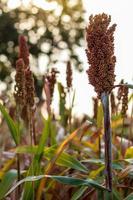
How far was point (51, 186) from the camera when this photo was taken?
2.30 metres

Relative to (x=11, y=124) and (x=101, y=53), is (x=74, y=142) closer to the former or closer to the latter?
(x=11, y=124)

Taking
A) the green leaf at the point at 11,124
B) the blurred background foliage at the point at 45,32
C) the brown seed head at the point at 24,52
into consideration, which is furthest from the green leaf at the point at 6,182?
the blurred background foliage at the point at 45,32

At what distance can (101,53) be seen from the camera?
1.47 metres

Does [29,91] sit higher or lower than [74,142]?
higher

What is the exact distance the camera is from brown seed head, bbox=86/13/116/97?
147cm

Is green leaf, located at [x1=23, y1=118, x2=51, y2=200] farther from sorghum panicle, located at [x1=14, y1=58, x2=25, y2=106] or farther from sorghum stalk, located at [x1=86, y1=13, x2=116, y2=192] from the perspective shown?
sorghum stalk, located at [x1=86, y1=13, x2=116, y2=192]

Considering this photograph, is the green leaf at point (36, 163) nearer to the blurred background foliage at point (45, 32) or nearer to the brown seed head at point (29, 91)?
the brown seed head at point (29, 91)

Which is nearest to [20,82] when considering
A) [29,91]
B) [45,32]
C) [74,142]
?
[29,91]

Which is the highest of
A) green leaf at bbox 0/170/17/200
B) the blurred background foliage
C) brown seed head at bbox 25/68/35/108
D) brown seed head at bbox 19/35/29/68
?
the blurred background foliage

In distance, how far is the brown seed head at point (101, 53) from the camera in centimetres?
147

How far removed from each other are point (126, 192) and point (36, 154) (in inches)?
17.2

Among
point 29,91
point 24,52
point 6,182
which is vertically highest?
point 24,52

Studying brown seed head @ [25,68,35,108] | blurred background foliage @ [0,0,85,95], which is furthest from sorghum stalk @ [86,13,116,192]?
blurred background foliage @ [0,0,85,95]

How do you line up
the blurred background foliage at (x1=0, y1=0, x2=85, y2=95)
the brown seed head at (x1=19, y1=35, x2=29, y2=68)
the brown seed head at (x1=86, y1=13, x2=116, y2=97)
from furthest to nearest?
the blurred background foliage at (x1=0, y1=0, x2=85, y2=95) < the brown seed head at (x1=19, y1=35, x2=29, y2=68) < the brown seed head at (x1=86, y1=13, x2=116, y2=97)
